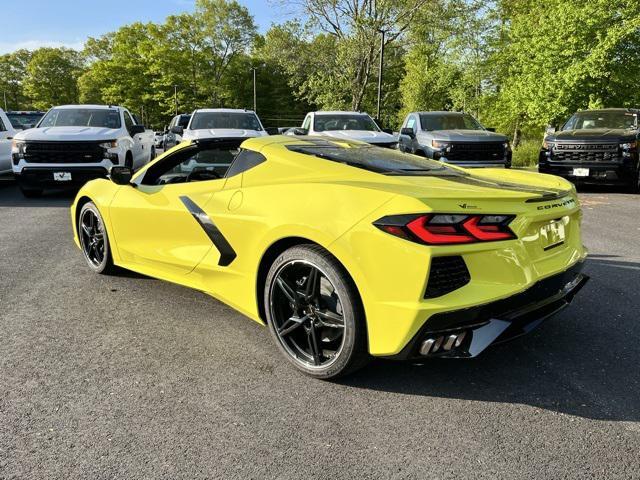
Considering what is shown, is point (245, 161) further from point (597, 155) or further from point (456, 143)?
point (597, 155)

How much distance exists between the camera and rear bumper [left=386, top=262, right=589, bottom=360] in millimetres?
2475

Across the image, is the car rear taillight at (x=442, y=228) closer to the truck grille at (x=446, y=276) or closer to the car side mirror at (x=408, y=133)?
the truck grille at (x=446, y=276)

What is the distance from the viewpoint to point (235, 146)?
4.09 metres

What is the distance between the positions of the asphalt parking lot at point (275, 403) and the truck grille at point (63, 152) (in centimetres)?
643

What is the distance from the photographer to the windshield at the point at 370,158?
10.5 feet

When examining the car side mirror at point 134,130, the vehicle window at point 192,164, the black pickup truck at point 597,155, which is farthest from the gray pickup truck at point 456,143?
the vehicle window at point 192,164

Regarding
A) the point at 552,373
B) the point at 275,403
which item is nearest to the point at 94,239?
the point at 275,403

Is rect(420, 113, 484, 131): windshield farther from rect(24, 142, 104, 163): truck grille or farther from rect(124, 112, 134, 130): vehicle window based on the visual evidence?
rect(24, 142, 104, 163): truck grille

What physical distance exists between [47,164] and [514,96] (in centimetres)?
1979

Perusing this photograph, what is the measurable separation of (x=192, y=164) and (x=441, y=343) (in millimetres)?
2830

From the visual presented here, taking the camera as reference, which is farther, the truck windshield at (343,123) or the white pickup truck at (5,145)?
the truck windshield at (343,123)

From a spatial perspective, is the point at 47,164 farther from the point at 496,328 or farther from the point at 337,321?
the point at 496,328

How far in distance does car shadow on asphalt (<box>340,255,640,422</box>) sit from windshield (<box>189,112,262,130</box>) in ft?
32.9

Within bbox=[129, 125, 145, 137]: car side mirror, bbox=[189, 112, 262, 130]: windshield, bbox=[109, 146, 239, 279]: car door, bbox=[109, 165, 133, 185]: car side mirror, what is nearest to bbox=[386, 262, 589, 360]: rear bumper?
bbox=[109, 146, 239, 279]: car door
